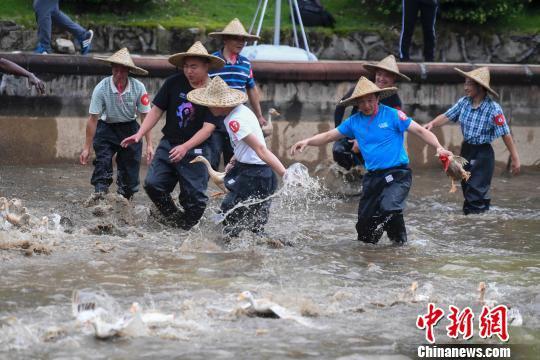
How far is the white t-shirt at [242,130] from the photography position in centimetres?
892

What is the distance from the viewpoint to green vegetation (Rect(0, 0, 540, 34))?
16027 millimetres

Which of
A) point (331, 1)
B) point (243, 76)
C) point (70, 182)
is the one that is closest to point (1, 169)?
point (70, 182)

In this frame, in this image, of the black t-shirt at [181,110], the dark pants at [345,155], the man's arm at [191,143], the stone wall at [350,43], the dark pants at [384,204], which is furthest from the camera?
the stone wall at [350,43]

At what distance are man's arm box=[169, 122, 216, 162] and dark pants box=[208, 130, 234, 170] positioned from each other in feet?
1.76

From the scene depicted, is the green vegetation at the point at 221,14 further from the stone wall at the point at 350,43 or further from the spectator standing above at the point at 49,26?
the spectator standing above at the point at 49,26

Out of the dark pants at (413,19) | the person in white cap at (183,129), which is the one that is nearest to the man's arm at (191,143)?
the person in white cap at (183,129)

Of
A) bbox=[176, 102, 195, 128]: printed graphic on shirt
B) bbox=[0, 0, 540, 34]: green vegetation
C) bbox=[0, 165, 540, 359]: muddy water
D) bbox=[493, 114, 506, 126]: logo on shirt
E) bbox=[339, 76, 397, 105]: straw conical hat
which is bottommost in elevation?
bbox=[0, 165, 540, 359]: muddy water

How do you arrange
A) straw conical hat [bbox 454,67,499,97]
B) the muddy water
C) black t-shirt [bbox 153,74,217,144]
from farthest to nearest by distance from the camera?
straw conical hat [bbox 454,67,499,97] < black t-shirt [bbox 153,74,217,144] < the muddy water

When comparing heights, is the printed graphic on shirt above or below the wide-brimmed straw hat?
below

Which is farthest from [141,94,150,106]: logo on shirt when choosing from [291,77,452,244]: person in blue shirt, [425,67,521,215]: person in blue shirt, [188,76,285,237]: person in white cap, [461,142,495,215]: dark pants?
[461,142,495,215]: dark pants

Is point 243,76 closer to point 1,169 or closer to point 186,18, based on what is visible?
point 1,169

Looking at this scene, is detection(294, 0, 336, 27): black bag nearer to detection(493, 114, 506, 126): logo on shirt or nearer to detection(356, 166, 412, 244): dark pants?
detection(493, 114, 506, 126): logo on shirt

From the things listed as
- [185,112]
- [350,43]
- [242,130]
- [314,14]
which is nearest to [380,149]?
[242,130]

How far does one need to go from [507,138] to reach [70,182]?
15.7 feet
